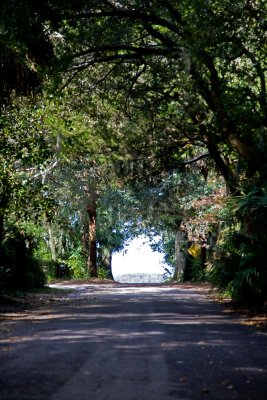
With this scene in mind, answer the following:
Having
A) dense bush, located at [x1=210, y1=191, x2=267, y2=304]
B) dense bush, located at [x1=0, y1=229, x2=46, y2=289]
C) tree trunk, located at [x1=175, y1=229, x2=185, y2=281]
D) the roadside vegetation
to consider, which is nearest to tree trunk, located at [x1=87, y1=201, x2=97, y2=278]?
tree trunk, located at [x1=175, y1=229, x2=185, y2=281]

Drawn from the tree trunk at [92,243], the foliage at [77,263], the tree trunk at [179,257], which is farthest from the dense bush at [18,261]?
the tree trunk at [179,257]

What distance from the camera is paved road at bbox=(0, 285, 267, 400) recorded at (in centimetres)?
525

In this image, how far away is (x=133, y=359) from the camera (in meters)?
6.72

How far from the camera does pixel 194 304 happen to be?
14.7 m

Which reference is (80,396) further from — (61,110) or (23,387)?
(61,110)

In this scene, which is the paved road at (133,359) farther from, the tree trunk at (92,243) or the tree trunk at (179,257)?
A: the tree trunk at (179,257)

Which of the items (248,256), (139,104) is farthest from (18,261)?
(248,256)

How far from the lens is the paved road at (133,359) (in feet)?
17.2

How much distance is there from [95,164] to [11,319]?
47.2ft

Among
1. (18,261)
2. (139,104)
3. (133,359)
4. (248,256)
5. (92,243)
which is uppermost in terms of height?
A: (139,104)

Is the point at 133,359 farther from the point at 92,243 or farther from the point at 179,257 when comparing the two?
the point at 179,257

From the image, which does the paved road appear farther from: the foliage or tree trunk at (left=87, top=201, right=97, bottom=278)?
the foliage

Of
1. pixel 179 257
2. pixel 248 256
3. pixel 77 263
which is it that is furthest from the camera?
pixel 77 263

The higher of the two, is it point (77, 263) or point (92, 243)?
point (92, 243)
